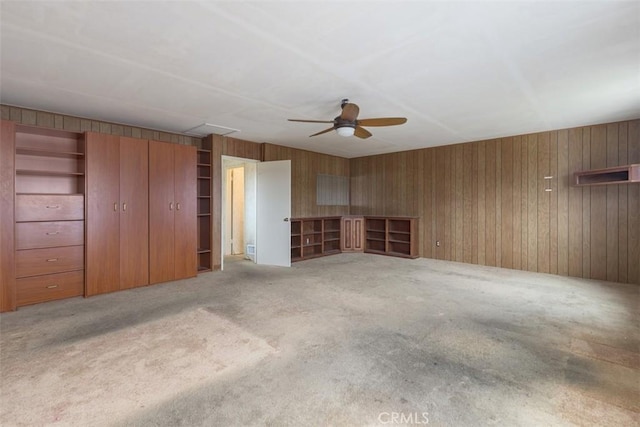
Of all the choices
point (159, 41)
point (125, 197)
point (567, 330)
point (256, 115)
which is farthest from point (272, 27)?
point (567, 330)

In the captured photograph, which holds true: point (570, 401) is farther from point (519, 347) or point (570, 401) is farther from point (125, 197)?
point (125, 197)

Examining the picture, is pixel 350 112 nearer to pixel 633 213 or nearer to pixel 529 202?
pixel 529 202

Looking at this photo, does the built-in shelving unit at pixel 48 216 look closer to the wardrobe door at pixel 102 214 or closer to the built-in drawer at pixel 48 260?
the built-in drawer at pixel 48 260

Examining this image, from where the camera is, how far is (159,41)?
2.32 m

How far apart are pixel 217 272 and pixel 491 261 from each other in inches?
208

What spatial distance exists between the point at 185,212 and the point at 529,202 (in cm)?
607

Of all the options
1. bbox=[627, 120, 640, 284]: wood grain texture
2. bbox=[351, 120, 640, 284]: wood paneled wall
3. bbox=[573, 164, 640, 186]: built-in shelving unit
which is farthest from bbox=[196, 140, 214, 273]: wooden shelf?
bbox=[627, 120, 640, 284]: wood grain texture

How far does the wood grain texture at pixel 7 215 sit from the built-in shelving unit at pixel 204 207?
2387mm

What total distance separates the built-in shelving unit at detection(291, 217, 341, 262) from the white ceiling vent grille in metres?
2.27

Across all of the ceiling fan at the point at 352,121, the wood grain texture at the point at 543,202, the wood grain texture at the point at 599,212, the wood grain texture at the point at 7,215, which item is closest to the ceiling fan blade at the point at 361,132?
the ceiling fan at the point at 352,121

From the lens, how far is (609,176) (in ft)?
14.8

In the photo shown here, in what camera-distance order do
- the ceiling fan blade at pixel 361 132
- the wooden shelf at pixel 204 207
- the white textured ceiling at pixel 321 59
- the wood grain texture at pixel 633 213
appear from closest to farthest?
the white textured ceiling at pixel 321 59 < the ceiling fan blade at pixel 361 132 < the wood grain texture at pixel 633 213 < the wooden shelf at pixel 204 207

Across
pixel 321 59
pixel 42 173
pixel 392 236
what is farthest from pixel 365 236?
pixel 42 173

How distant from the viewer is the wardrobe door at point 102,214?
3.92 meters
